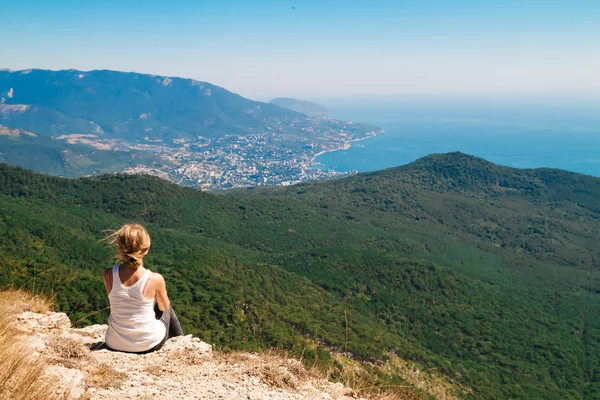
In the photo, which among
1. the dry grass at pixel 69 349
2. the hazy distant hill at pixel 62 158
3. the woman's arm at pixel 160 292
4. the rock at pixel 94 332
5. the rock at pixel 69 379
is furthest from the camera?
Answer: the hazy distant hill at pixel 62 158

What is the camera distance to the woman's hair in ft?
13.0

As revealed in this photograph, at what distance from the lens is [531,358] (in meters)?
29.5

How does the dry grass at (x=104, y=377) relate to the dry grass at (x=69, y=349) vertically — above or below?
above

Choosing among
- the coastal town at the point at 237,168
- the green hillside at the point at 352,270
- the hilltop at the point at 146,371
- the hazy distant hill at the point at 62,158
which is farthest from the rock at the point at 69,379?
the hazy distant hill at the point at 62,158

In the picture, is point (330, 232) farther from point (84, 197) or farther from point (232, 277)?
point (84, 197)

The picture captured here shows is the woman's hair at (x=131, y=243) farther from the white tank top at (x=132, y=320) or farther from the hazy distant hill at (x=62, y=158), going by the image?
the hazy distant hill at (x=62, y=158)

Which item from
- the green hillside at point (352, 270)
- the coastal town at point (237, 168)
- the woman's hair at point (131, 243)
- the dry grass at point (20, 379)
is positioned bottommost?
the coastal town at point (237, 168)

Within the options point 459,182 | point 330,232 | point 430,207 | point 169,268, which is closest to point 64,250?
point 169,268

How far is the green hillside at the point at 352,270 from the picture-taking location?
21016 mm

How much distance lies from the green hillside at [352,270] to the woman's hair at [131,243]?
168 cm

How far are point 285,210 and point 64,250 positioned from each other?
36878mm

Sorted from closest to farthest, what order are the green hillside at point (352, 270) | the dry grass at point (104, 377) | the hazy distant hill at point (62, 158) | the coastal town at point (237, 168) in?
the dry grass at point (104, 377) < the green hillside at point (352, 270) < the coastal town at point (237, 168) < the hazy distant hill at point (62, 158)

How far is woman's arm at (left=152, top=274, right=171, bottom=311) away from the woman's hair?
1.06 feet

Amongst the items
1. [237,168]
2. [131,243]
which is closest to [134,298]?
[131,243]
